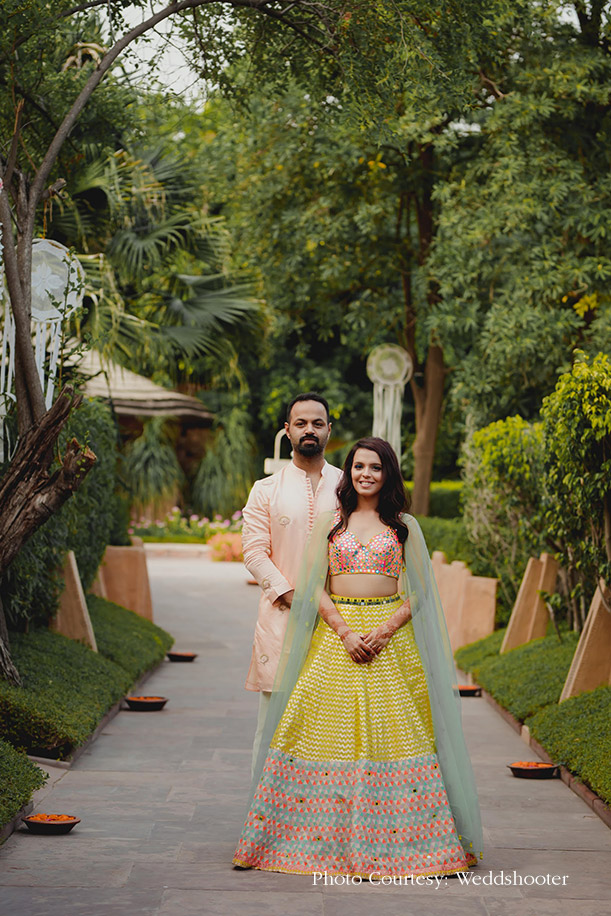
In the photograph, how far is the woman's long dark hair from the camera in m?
5.26

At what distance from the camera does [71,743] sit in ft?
23.1

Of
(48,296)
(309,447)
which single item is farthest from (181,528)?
(309,447)

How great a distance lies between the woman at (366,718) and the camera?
488cm

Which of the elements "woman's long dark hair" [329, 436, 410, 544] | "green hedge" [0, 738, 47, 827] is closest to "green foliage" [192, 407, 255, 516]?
"green hedge" [0, 738, 47, 827]

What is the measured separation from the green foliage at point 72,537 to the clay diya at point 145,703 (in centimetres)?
98

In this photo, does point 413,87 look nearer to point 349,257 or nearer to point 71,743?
point 71,743

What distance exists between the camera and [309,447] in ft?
18.2

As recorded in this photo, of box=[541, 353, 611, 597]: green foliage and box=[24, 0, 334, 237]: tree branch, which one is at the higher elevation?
box=[24, 0, 334, 237]: tree branch

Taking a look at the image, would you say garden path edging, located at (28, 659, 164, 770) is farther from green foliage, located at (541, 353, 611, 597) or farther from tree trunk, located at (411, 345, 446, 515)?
tree trunk, located at (411, 345, 446, 515)

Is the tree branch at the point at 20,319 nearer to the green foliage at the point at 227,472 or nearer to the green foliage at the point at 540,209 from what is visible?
the green foliage at the point at 540,209

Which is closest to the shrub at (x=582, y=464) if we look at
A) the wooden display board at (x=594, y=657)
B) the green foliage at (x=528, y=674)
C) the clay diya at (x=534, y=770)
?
the wooden display board at (x=594, y=657)

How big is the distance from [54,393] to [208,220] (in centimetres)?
647

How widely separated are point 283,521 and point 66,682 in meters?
3.15

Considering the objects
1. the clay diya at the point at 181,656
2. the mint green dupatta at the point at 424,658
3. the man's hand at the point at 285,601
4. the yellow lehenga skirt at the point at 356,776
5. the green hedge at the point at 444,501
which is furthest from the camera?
the green hedge at the point at 444,501
